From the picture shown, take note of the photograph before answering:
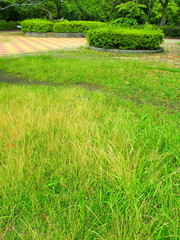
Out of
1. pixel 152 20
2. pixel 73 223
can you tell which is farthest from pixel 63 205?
pixel 152 20

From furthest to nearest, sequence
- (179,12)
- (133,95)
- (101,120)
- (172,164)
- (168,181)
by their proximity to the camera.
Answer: (179,12) → (133,95) → (101,120) → (172,164) → (168,181)

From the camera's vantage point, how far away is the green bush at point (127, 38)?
10797 mm

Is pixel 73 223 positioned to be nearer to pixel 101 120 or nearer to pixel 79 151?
pixel 79 151

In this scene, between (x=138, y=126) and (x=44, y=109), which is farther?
(x=44, y=109)

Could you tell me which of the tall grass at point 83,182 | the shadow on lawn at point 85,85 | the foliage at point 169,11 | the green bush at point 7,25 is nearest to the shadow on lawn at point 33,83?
the shadow on lawn at point 85,85

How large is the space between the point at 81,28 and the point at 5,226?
66.9ft

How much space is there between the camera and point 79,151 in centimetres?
215

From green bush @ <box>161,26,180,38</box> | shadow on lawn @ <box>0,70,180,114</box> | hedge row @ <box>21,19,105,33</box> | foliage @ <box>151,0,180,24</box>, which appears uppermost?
foliage @ <box>151,0,180,24</box>

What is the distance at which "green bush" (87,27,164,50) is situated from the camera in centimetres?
1080

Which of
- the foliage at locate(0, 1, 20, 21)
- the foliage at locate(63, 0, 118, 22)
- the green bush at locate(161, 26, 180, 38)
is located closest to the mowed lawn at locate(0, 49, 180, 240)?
the green bush at locate(161, 26, 180, 38)

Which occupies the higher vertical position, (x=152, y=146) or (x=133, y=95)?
(x=152, y=146)

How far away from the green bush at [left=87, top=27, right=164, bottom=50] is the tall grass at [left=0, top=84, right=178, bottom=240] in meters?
8.98

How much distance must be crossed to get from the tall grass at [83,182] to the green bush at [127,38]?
29.5 feet

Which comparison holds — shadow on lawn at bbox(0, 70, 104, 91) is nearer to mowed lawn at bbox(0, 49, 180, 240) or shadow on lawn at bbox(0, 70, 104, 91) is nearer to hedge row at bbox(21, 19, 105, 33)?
mowed lawn at bbox(0, 49, 180, 240)
